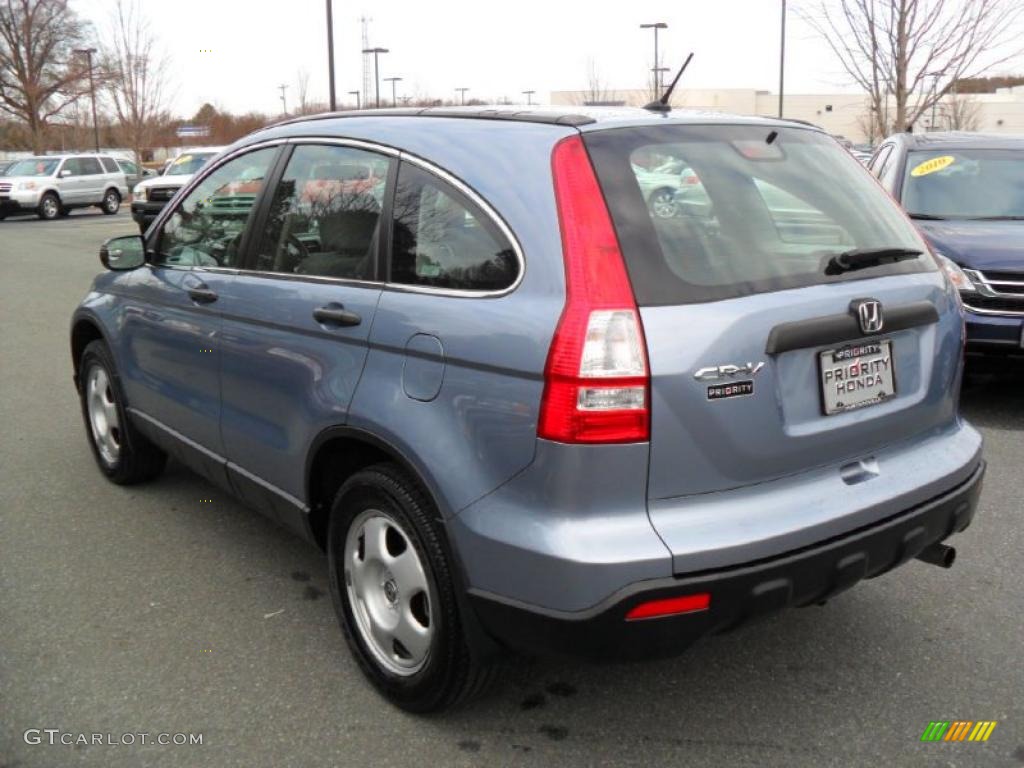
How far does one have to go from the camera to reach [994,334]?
5.80 m

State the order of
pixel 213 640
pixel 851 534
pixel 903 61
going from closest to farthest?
pixel 851 534
pixel 213 640
pixel 903 61

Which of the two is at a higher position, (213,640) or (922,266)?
(922,266)

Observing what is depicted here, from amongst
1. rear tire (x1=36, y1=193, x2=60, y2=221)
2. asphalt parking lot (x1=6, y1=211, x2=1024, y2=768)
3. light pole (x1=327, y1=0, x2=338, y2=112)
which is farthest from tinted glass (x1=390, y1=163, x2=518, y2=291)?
rear tire (x1=36, y1=193, x2=60, y2=221)

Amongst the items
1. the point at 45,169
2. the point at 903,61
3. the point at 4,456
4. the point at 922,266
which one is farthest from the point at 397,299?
the point at 45,169

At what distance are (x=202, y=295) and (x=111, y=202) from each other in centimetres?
3077

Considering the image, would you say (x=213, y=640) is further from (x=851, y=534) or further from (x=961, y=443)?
(x=961, y=443)

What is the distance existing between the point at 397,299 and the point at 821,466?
1.25 meters

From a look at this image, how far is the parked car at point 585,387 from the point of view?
7.64 ft

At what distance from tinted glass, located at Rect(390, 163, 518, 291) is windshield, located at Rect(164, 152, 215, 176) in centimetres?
2334

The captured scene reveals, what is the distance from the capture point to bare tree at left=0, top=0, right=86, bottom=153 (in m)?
45.1

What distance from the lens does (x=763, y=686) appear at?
304cm

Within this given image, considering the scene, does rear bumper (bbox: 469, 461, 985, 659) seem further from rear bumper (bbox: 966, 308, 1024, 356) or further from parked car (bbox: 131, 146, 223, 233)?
parked car (bbox: 131, 146, 223, 233)

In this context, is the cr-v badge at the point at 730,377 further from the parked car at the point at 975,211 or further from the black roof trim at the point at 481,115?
the parked car at the point at 975,211

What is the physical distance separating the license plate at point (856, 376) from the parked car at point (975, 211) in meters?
2.99
